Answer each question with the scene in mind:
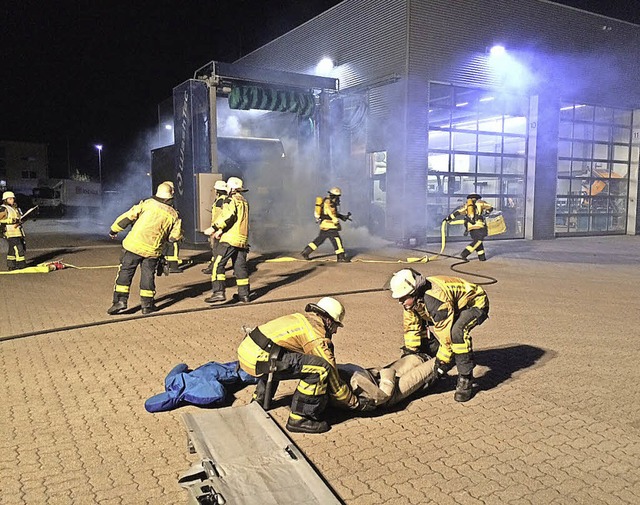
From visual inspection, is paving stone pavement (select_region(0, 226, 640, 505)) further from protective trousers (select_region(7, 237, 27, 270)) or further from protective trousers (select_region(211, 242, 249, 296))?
protective trousers (select_region(7, 237, 27, 270))

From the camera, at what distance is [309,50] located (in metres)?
19.8

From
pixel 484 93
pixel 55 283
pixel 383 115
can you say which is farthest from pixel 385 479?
pixel 484 93

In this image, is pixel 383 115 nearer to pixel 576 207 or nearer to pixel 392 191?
pixel 392 191

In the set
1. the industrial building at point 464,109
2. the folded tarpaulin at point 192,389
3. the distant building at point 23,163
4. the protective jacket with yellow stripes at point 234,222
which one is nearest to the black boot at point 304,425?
the folded tarpaulin at point 192,389

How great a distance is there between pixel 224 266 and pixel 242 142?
32.8 feet

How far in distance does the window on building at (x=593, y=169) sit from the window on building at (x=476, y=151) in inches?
74.5

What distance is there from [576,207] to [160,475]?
20041mm

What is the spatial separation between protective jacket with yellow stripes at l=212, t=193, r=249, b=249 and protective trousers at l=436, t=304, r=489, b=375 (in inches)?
172

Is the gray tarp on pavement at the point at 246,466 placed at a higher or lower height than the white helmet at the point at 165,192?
lower

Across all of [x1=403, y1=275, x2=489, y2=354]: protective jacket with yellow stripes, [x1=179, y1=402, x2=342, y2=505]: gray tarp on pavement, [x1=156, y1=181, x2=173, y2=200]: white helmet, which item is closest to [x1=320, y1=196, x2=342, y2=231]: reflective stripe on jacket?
[x1=156, y1=181, x2=173, y2=200]: white helmet

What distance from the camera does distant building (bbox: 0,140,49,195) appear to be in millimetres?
64125

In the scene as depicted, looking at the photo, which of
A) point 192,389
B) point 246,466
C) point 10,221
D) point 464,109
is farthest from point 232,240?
point 464,109

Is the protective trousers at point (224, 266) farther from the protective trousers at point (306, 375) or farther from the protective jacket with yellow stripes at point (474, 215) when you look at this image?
the protective jacket with yellow stripes at point (474, 215)

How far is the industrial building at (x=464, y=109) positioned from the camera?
15.8 m
